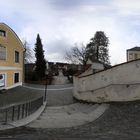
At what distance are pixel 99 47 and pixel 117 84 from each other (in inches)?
2459

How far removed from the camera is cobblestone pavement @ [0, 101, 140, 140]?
41.4ft

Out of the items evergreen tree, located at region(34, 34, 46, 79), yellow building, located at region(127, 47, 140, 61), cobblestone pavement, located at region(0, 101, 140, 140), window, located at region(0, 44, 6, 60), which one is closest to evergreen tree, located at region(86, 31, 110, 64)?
yellow building, located at region(127, 47, 140, 61)

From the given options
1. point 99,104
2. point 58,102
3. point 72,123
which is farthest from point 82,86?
point 72,123

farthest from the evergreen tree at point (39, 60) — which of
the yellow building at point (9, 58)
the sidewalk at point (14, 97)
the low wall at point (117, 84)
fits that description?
the low wall at point (117, 84)

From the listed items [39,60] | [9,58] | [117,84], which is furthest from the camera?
[39,60]

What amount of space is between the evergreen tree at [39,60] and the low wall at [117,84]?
39525mm

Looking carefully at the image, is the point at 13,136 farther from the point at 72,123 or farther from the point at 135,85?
the point at 135,85

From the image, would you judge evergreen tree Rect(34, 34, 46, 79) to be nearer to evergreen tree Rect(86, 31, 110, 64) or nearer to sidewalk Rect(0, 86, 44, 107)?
evergreen tree Rect(86, 31, 110, 64)

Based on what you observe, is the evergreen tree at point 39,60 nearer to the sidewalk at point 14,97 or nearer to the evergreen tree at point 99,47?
the evergreen tree at point 99,47

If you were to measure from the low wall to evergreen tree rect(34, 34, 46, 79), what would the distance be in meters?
39.5

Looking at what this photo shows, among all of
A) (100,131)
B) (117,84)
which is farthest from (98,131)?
(117,84)

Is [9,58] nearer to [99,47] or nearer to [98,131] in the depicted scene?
[98,131]

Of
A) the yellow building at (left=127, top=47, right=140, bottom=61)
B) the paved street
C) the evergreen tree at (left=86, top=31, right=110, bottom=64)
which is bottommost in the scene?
the paved street

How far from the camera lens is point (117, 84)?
2420 cm
